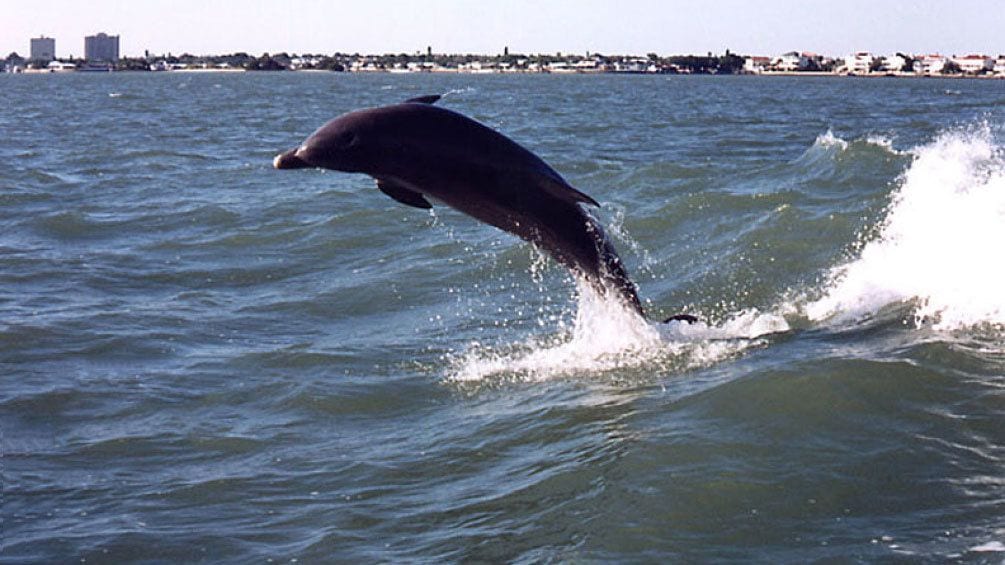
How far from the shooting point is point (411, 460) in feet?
26.4

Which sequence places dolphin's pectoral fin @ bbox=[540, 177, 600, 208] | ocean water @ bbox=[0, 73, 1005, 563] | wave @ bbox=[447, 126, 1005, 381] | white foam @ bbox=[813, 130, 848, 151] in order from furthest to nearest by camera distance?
white foam @ bbox=[813, 130, 848, 151], wave @ bbox=[447, 126, 1005, 381], dolphin's pectoral fin @ bbox=[540, 177, 600, 208], ocean water @ bbox=[0, 73, 1005, 563]

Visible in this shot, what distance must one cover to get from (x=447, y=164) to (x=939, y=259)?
6.02m

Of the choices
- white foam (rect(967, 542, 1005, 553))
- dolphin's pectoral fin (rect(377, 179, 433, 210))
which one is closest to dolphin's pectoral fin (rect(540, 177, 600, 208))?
dolphin's pectoral fin (rect(377, 179, 433, 210))

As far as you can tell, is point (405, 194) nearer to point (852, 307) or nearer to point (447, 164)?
point (447, 164)

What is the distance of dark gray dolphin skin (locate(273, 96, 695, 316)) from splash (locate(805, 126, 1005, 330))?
12.1ft

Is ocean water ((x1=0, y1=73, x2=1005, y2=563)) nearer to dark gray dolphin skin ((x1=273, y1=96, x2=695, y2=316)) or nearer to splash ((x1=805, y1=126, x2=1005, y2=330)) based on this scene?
splash ((x1=805, y1=126, x2=1005, y2=330))

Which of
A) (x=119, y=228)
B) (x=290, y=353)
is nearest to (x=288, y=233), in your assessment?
(x=119, y=228)

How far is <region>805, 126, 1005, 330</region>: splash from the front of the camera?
34.4 ft

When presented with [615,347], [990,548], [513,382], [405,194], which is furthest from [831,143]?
[990,548]

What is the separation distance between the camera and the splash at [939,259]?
10.5 metres

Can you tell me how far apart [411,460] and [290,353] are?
11.3 feet

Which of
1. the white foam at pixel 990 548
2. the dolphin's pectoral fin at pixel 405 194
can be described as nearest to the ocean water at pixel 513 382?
the white foam at pixel 990 548

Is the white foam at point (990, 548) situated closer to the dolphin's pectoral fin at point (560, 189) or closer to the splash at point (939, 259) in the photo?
the dolphin's pectoral fin at point (560, 189)

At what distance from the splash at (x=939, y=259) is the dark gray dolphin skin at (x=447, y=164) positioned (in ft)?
12.1
